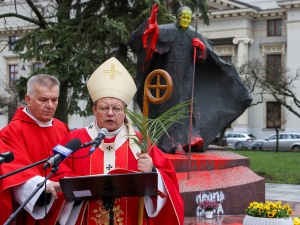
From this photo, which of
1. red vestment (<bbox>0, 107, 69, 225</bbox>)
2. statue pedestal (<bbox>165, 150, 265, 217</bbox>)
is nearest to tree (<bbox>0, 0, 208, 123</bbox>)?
statue pedestal (<bbox>165, 150, 265, 217</bbox>)

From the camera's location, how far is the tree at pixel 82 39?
18.3 metres

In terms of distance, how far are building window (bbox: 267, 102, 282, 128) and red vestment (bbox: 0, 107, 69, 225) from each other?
3872 cm

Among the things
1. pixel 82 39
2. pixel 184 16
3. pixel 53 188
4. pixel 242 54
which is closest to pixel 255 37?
pixel 242 54

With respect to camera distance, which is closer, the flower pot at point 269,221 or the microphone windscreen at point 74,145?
the microphone windscreen at point 74,145

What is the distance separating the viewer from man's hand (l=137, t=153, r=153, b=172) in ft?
13.4

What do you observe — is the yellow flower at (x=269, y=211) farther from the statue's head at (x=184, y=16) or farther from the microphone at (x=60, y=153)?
the microphone at (x=60, y=153)

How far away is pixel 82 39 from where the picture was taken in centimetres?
1909

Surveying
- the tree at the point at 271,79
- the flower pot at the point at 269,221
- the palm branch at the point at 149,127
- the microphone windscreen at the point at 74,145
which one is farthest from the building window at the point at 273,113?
the microphone windscreen at the point at 74,145

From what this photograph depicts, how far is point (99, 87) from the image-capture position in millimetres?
4562

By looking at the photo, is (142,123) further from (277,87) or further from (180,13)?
(277,87)

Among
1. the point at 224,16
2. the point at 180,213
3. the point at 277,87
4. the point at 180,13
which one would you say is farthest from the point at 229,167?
the point at 224,16

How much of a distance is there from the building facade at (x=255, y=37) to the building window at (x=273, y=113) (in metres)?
0.07

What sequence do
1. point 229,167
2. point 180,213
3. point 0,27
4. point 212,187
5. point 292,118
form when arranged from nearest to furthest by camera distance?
point 180,213 < point 212,187 < point 229,167 < point 292,118 < point 0,27

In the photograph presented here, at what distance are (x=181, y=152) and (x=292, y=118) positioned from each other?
109 ft
